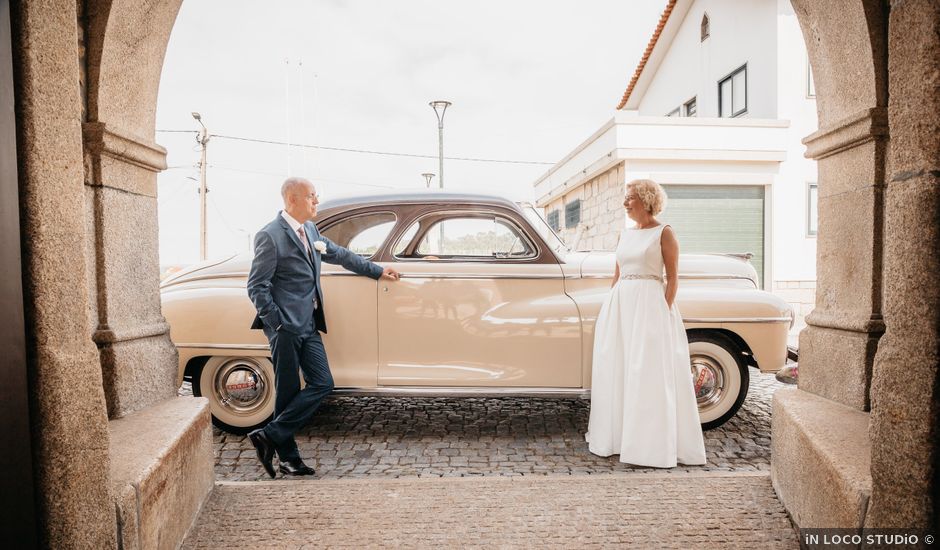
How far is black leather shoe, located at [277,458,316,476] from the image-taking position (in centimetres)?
362

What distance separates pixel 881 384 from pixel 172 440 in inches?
109

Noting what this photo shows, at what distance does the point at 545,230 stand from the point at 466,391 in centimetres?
152

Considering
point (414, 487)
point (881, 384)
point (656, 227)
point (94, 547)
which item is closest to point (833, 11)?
point (656, 227)

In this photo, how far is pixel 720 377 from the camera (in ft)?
14.8

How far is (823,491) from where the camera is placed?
7.73 ft

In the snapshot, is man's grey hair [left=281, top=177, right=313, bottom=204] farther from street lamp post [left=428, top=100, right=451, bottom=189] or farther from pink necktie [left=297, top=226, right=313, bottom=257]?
street lamp post [left=428, top=100, right=451, bottom=189]

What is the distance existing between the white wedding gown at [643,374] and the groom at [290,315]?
1.83 meters

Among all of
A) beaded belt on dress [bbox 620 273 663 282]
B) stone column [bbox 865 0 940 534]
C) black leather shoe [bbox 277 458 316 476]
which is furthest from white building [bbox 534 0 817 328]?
stone column [bbox 865 0 940 534]

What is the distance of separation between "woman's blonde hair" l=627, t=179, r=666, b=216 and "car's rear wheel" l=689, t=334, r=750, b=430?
1237 millimetres

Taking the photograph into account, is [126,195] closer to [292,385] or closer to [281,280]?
[281,280]

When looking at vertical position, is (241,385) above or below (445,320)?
below

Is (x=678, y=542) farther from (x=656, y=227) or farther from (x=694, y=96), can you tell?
(x=694, y=96)

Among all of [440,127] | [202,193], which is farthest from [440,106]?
[202,193]

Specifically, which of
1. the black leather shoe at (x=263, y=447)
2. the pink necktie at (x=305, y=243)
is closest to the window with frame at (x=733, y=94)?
the pink necktie at (x=305, y=243)
